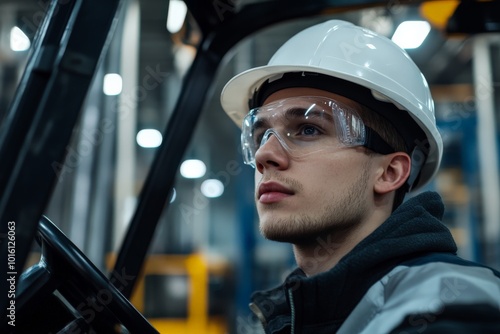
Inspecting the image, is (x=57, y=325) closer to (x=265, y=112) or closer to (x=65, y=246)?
(x=65, y=246)

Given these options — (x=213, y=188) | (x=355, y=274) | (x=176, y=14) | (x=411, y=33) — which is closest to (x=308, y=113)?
(x=355, y=274)

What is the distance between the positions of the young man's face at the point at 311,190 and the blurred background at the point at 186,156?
57 centimetres

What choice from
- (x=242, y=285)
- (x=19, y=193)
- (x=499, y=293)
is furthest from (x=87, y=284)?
(x=242, y=285)

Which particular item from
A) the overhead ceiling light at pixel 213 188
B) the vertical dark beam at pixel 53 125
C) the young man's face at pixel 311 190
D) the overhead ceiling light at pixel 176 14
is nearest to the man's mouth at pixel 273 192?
the young man's face at pixel 311 190

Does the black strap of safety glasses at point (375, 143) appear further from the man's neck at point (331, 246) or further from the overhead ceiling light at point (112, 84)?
the overhead ceiling light at point (112, 84)

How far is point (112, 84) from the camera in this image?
239 inches

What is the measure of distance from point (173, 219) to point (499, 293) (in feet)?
31.2

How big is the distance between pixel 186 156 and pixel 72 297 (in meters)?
4.32

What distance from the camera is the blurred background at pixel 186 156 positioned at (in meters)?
5.29

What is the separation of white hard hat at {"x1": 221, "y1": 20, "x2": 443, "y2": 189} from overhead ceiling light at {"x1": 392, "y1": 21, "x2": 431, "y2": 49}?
9.13 feet

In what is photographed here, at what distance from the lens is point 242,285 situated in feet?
21.8

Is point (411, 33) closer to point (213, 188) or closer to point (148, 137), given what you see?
point (148, 137)

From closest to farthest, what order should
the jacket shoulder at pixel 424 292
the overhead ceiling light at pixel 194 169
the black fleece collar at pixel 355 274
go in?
the jacket shoulder at pixel 424 292
the black fleece collar at pixel 355 274
the overhead ceiling light at pixel 194 169

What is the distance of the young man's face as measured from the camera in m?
1.59
